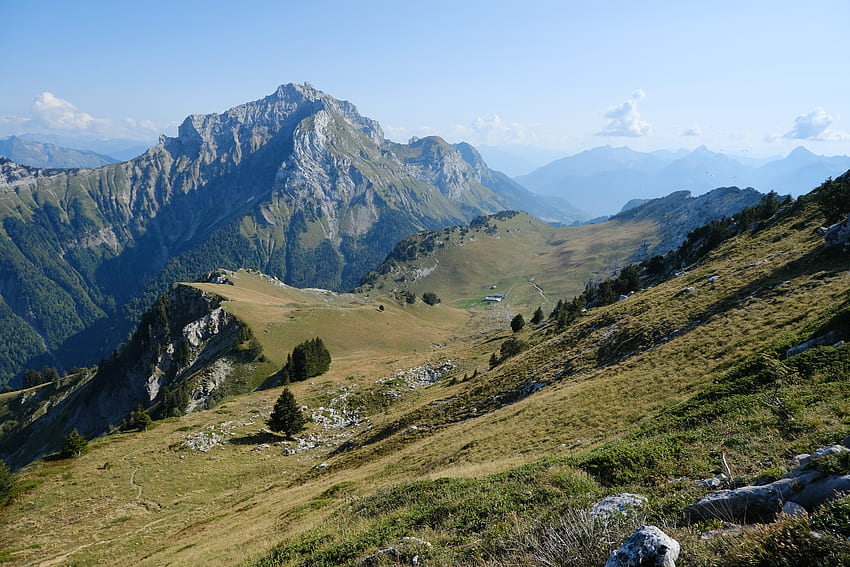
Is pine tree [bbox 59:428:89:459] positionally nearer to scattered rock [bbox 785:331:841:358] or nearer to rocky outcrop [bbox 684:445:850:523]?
rocky outcrop [bbox 684:445:850:523]

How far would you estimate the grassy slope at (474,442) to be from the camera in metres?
12.9

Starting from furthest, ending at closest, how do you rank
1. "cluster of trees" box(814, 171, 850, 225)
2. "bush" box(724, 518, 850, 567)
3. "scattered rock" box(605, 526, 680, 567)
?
"cluster of trees" box(814, 171, 850, 225)
"scattered rock" box(605, 526, 680, 567)
"bush" box(724, 518, 850, 567)

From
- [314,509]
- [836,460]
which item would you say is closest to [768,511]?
[836,460]

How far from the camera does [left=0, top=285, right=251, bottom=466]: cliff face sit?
338ft

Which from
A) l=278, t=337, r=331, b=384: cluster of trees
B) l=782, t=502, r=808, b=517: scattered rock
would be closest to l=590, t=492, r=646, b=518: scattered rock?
l=782, t=502, r=808, b=517: scattered rock

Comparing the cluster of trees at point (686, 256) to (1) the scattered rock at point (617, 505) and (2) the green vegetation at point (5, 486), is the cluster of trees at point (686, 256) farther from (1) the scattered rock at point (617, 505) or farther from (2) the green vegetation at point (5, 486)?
(2) the green vegetation at point (5, 486)

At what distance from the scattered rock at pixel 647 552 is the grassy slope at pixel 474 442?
48cm

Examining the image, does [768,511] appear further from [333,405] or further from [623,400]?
[333,405]

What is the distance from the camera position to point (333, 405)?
6256cm

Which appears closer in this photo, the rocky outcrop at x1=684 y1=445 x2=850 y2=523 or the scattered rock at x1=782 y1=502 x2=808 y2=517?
the scattered rock at x1=782 y1=502 x2=808 y2=517

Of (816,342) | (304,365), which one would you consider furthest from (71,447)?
(816,342)

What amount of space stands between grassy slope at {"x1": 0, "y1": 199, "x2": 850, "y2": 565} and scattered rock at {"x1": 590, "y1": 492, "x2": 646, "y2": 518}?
157cm

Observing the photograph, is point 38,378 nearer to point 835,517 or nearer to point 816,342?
point 835,517

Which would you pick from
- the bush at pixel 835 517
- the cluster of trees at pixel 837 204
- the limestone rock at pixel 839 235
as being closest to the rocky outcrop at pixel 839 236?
the limestone rock at pixel 839 235
